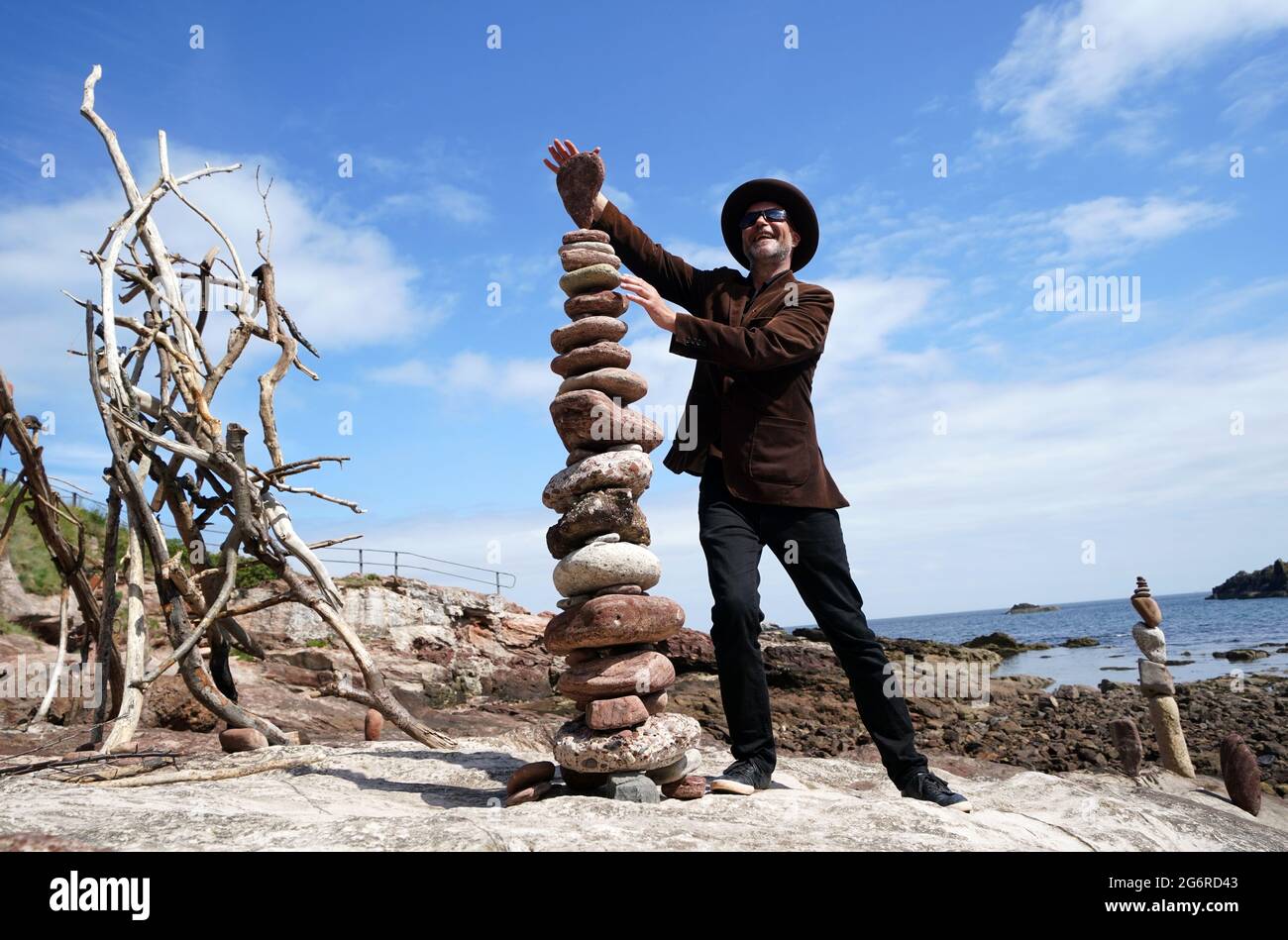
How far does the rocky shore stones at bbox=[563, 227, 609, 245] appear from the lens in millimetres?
5289

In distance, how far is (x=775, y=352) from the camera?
476 cm

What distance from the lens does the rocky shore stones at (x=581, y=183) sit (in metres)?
5.29

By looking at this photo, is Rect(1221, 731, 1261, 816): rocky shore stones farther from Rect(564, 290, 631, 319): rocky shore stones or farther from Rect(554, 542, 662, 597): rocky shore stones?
Rect(564, 290, 631, 319): rocky shore stones

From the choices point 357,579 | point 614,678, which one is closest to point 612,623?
point 614,678

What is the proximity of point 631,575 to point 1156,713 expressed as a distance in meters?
6.21

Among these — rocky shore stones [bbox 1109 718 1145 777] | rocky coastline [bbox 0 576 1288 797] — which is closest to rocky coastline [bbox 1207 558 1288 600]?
rocky coastline [bbox 0 576 1288 797]

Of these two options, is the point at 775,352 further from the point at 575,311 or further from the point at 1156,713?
the point at 1156,713

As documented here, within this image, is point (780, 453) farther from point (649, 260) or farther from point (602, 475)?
point (649, 260)

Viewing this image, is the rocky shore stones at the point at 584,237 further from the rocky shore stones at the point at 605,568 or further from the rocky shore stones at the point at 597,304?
the rocky shore stones at the point at 605,568

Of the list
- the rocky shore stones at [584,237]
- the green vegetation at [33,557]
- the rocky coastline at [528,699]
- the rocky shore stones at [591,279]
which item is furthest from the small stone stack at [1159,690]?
the green vegetation at [33,557]

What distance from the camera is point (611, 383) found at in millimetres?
5086

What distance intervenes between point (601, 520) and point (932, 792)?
2.34 m

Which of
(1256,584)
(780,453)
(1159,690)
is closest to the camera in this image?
(780,453)
